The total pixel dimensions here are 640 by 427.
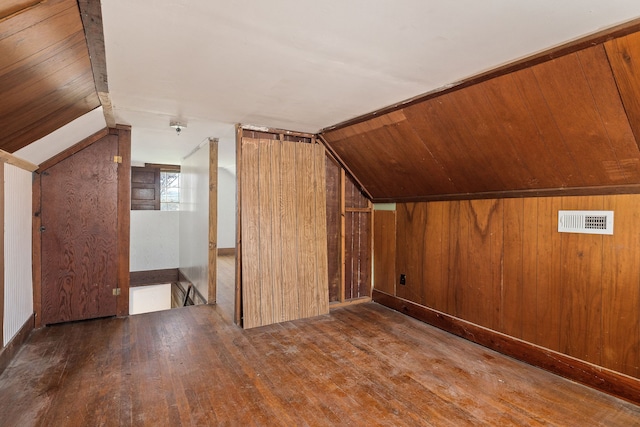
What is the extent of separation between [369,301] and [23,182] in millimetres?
3855

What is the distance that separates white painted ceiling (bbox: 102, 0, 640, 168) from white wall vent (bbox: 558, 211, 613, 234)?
1279 millimetres

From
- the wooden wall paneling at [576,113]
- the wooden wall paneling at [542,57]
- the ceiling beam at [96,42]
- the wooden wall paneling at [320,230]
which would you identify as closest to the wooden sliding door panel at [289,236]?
the wooden wall paneling at [320,230]

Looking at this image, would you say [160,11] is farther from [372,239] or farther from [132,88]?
[372,239]

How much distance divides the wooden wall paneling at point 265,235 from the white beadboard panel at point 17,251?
1993 millimetres

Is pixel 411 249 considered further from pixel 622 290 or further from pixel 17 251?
pixel 17 251

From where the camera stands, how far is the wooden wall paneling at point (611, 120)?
173cm

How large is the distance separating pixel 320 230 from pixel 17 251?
2777 mm

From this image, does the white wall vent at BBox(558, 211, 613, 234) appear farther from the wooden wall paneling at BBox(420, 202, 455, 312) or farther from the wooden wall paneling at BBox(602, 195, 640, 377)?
the wooden wall paneling at BBox(420, 202, 455, 312)

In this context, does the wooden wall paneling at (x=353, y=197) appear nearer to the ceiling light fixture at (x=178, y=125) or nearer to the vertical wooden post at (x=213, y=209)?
the vertical wooden post at (x=213, y=209)

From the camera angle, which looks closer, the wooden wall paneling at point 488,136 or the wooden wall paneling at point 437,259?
the wooden wall paneling at point 488,136

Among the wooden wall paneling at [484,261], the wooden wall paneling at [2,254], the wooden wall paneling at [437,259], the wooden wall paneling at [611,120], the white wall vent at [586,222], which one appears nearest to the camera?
the wooden wall paneling at [611,120]

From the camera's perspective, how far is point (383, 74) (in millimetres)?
2186

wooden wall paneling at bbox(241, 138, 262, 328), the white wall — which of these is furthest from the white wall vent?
the white wall

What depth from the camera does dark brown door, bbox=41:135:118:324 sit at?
10.9 ft
